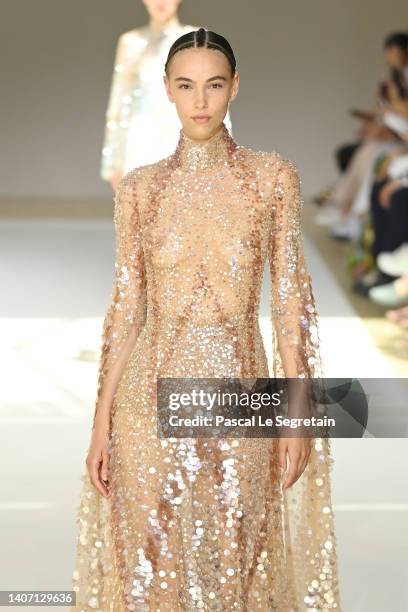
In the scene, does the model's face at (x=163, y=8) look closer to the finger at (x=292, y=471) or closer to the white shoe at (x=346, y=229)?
the finger at (x=292, y=471)

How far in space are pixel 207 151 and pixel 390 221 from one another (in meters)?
4.90

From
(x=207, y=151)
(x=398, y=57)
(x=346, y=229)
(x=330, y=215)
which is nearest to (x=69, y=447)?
(x=207, y=151)

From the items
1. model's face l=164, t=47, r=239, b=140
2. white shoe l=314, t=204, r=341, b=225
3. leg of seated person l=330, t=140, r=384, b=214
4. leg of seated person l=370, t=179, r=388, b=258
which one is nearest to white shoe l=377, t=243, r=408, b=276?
leg of seated person l=370, t=179, r=388, b=258

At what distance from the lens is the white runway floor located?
3.15 meters

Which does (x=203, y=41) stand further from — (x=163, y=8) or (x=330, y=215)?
(x=330, y=215)

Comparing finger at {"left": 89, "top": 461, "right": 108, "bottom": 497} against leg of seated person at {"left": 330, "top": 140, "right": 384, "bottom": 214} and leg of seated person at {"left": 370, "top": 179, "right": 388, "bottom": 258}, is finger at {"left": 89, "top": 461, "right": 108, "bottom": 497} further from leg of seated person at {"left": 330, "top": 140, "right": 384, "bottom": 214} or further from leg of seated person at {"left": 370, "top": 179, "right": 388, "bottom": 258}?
leg of seated person at {"left": 330, "top": 140, "right": 384, "bottom": 214}

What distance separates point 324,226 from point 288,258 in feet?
26.8

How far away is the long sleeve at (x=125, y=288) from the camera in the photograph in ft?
7.28

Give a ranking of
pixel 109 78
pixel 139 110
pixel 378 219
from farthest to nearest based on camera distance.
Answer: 1. pixel 109 78
2. pixel 378 219
3. pixel 139 110

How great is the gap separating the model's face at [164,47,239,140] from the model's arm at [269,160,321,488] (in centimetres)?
14

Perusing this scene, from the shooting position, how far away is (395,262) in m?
6.52

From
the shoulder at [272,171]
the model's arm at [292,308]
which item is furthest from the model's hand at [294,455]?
the shoulder at [272,171]

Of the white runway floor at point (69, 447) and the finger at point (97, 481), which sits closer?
the finger at point (97, 481)

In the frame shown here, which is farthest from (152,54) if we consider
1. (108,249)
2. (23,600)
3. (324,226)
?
(324,226)
